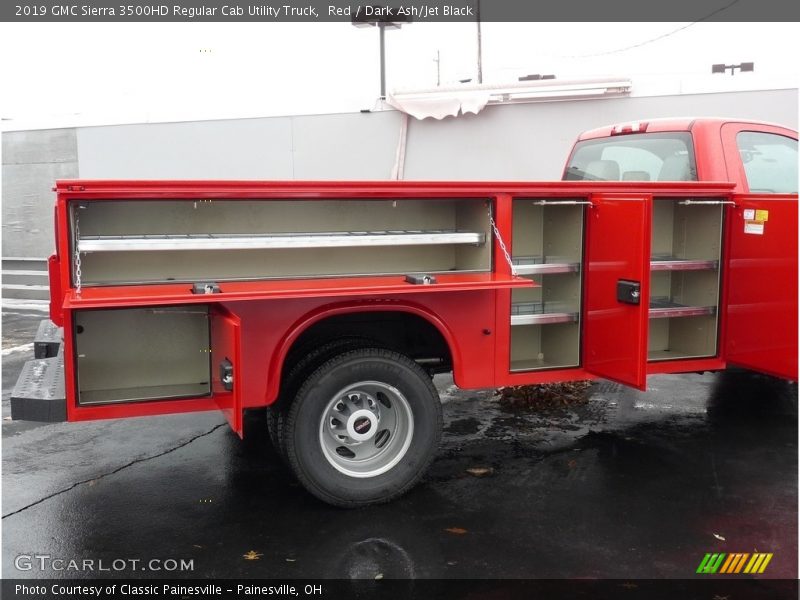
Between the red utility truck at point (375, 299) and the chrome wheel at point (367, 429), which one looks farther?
the chrome wheel at point (367, 429)

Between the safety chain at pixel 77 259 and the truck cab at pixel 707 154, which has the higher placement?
the truck cab at pixel 707 154

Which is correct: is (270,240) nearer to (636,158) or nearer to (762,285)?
(762,285)

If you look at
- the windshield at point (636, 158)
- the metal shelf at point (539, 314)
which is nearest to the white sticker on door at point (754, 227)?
the windshield at point (636, 158)

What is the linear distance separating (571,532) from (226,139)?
987 centimetres

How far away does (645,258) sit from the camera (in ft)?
14.8

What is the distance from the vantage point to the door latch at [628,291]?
4.58 m

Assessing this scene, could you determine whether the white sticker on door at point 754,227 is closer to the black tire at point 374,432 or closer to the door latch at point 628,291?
the door latch at point 628,291

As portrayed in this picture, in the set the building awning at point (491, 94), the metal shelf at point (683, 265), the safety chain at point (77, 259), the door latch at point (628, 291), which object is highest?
the building awning at point (491, 94)

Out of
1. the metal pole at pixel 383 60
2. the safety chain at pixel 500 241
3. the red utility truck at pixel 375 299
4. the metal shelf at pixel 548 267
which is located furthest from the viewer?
the metal pole at pixel 383 60

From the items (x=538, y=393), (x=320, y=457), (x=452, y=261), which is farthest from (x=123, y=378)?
(x=538, y=393)

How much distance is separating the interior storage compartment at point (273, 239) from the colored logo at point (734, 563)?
2.04 metres

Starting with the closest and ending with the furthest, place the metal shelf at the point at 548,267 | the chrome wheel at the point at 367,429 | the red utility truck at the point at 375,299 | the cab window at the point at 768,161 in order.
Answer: the red utility truck at the point at 375,299
the chrome wheel at the point at 367,429
the metal shelf at the point at 548,267
the cab window at the point at 768,161

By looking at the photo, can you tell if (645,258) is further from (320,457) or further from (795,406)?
(795,406)

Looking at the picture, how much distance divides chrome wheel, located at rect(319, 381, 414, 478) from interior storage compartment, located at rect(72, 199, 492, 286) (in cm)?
83
